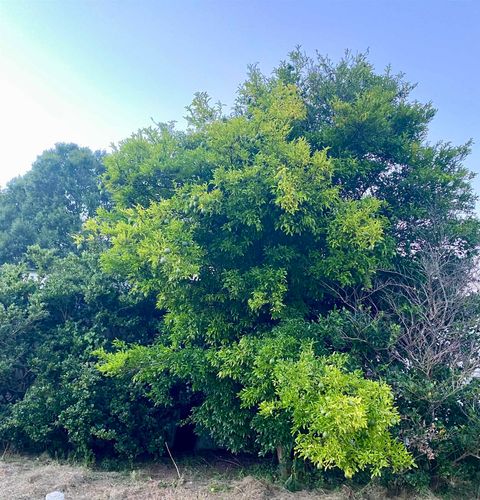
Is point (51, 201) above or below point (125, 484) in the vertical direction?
above

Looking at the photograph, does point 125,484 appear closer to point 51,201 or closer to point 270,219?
point 270,219

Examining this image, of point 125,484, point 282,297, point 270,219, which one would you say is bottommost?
point 125,484

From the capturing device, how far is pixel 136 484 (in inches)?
197

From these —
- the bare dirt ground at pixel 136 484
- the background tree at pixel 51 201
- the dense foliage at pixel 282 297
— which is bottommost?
the bare dirt ground at pixel 136 484

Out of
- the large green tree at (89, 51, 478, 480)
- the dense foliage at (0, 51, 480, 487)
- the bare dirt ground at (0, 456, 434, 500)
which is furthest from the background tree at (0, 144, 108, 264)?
the bare dirt ground at (0, 456, 434, 500)

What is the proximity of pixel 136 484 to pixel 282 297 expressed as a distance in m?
3.45

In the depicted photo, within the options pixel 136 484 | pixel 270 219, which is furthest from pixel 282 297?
pixel 136 484

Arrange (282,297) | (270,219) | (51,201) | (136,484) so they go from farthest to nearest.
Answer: (51,201), (136,484), (270,219), (282,297)

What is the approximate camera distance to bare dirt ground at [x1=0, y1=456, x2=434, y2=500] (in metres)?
4.53

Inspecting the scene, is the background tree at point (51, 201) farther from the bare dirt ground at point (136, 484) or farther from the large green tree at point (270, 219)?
the bare dirt ground at point (136, 484)

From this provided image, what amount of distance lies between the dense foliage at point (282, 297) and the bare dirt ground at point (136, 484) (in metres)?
0.38

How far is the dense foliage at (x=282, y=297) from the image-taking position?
4211 millimetres

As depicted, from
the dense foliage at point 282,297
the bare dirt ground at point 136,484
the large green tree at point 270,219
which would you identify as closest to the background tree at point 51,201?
the dense foliage at point 282,297

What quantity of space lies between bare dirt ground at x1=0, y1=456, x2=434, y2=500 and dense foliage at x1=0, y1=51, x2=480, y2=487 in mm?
380
